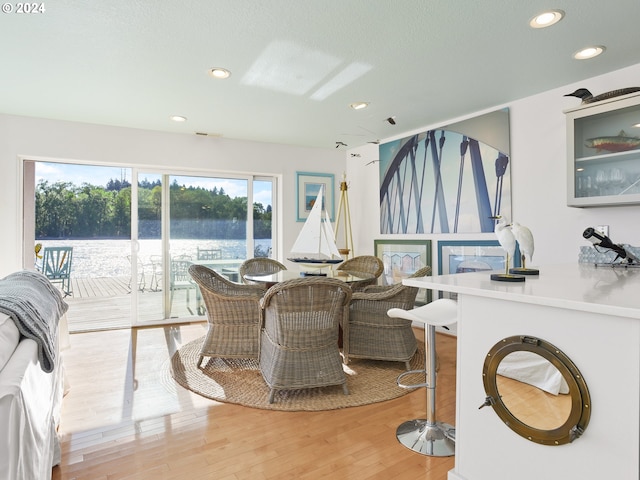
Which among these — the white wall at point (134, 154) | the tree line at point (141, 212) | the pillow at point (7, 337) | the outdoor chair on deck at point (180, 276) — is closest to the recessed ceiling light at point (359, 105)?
the white wall at point (134, 154)

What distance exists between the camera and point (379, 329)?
119 inches

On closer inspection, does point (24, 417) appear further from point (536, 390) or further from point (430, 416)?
point (430, 416)

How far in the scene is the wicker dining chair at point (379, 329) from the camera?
2.95m

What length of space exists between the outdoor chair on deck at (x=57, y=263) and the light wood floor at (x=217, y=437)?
311cm

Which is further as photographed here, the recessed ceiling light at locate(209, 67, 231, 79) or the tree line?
the tree line

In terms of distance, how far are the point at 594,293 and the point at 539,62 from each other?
209 centimetres

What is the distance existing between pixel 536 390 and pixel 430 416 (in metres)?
0.86

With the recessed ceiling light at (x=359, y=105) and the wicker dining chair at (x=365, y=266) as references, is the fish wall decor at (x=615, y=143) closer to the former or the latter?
the recessed ceiling light at (x=359, y=105)

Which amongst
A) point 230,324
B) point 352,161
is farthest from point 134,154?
point 352,161

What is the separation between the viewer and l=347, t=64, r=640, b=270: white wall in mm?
2752

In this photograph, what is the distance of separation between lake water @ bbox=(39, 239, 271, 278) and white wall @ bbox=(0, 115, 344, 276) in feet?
2.20

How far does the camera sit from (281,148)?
5145 millimetres

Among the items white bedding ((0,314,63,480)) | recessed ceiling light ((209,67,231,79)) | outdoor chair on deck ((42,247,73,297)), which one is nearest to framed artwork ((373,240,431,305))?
recessed ceiling light ((209,67,231,79))

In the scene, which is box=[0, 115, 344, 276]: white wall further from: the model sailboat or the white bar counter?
the white bar counter
